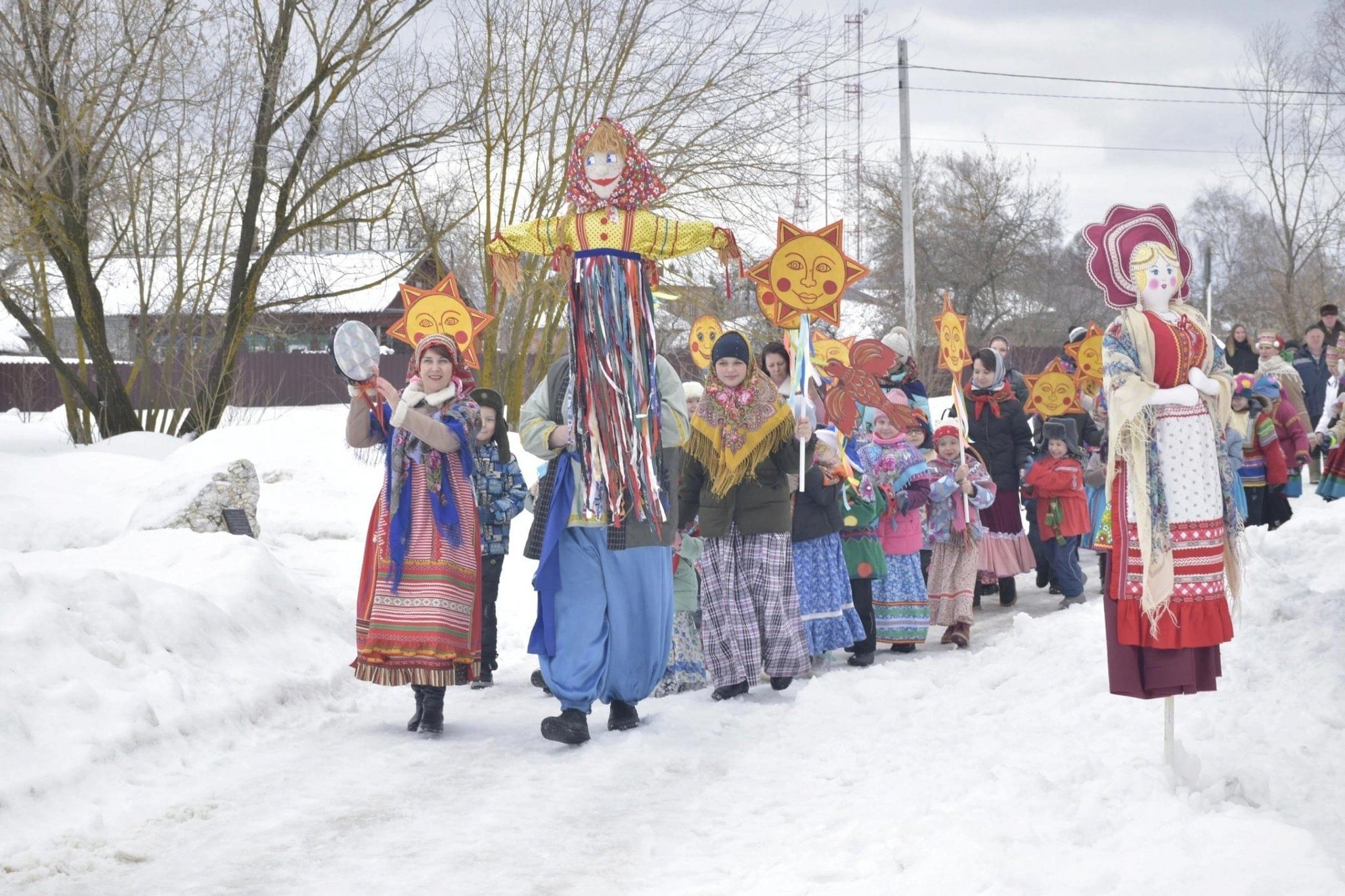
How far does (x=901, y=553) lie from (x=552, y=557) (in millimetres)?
3318

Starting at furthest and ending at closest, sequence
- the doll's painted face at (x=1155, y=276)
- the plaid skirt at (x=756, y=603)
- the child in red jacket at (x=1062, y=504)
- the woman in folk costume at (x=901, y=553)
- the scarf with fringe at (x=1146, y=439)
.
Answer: the child in red jacket at (x=1062, y=504) < the woman in folk costume at (x=901, y=553) < the plaid skirt at (x=756, y=603) < the doll's painted face at (x=1155, y=276) < the scarf with fringe at (x=1146, y=439)

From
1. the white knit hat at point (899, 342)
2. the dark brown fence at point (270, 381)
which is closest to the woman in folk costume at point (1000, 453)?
the white knit hat at point (899, 342)

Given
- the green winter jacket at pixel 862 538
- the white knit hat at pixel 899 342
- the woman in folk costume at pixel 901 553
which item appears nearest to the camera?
the green winter jacket at pixel 862 538

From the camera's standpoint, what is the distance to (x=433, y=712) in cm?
606

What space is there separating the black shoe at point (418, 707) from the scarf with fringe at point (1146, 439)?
3149mm

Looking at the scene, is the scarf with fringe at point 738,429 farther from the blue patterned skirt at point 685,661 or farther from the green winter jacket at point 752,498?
the blue patterned skirt at point 685,661

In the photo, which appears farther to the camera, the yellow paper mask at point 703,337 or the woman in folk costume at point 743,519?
the yellow paper mask at point 703,337

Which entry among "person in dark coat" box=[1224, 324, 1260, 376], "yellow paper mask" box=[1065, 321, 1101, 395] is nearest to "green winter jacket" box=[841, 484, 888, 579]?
"yellow paper mask" box=[1065, 321, 1101, 395]

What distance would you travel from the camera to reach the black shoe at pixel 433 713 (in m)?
6.05

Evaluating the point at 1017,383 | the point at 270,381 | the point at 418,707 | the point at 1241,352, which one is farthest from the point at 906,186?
the point at 270,381

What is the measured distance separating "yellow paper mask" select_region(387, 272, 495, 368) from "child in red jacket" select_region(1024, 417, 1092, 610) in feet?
15.6

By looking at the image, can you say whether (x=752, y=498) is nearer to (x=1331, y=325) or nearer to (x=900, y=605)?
(x=900, y=605)

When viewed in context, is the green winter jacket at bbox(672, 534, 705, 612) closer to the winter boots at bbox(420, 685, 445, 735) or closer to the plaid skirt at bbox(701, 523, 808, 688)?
the plaid skirt at bbox(701, 523, 808, 688)

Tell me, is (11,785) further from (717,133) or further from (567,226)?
(717,133)
